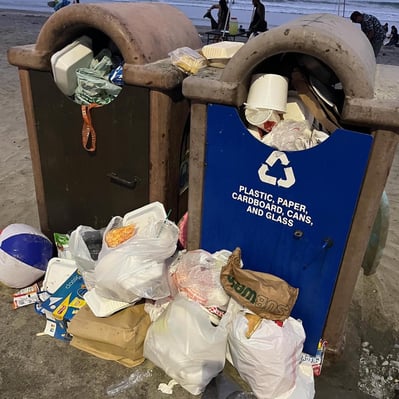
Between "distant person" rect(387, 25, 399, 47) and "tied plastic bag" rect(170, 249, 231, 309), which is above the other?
"tied plastic bag" rect(170, 249, 231, 309)

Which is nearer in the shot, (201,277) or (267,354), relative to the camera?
(267,354)

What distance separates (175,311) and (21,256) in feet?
3.37

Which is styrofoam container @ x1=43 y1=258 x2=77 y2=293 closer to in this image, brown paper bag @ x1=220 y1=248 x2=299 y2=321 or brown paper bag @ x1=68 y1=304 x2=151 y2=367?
brown paper bag @ x1=68 y1=304 x2=151 y2=367

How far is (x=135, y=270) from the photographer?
1955 mm

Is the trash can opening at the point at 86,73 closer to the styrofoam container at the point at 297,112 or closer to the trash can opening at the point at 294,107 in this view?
the trash can opening at the point at 294,107

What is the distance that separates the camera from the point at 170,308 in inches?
78.7

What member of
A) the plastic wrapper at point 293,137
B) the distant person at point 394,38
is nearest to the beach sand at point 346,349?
the plastic wrapper at point 293,137

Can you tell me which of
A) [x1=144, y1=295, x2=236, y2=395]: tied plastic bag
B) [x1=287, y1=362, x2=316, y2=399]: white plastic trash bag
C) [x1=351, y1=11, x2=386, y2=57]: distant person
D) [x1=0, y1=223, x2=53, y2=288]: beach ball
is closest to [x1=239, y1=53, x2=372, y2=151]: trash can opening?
[x1=144, y1=295, x2=236, y2=395]: tied plastic bag

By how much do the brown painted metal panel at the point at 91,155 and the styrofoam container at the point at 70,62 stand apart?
69 mm

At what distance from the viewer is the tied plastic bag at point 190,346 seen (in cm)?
187

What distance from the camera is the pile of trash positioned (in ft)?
6.02

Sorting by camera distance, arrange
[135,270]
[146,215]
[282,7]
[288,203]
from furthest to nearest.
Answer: [282,7], [146,215], [135,270], [288,203]

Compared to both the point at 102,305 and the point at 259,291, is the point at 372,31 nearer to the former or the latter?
the point at 259,291

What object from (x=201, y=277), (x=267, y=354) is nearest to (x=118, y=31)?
(x=201, y=277)
